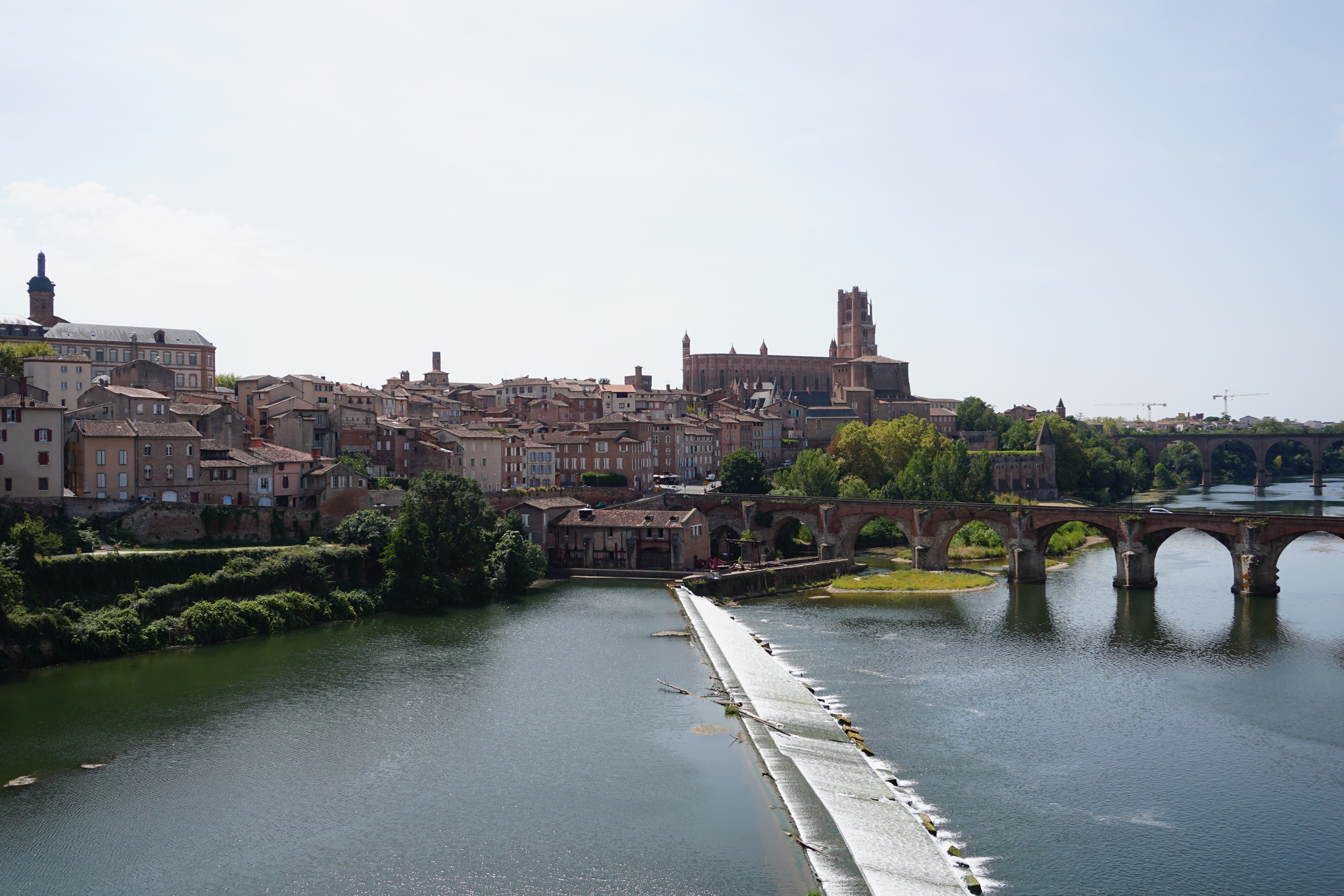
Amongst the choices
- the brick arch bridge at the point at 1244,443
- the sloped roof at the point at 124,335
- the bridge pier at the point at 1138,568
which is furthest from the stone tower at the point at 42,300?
the brick arch bridge at the point at 1244,443

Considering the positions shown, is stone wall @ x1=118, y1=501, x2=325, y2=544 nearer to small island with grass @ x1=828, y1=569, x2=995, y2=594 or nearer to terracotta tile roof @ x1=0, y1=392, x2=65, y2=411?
terracotta tile roof @ x1=0, y1=392, x2=65, y2=411

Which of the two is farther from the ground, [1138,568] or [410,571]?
[410,571]

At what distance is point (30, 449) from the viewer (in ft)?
137

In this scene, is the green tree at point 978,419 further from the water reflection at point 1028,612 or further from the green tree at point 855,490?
the water reflection at point 1028,612

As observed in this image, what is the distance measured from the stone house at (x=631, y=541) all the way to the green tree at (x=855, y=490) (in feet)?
60.2

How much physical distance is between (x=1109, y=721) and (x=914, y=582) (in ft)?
76.1

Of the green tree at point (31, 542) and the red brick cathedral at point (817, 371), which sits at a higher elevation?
the red brick cathedral at point (817, 371)

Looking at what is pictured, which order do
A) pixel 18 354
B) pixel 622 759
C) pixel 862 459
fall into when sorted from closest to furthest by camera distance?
pixel 622 759 < pixel 18 354 < pixel 862 459

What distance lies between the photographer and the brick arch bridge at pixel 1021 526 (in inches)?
1812

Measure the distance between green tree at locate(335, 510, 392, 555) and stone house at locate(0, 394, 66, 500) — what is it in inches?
442

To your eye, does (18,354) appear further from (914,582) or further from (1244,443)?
(1244,443)

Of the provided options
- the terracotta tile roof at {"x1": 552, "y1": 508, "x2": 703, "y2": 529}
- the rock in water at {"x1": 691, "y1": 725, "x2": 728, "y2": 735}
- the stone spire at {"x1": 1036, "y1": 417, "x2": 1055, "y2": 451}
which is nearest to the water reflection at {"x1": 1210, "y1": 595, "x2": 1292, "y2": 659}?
the rock in water at {"x1": 691, "y1": 725, "x2": 728, "y2": 735}

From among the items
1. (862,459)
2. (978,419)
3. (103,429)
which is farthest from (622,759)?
(978,419)

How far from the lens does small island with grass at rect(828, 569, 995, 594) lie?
165ft
